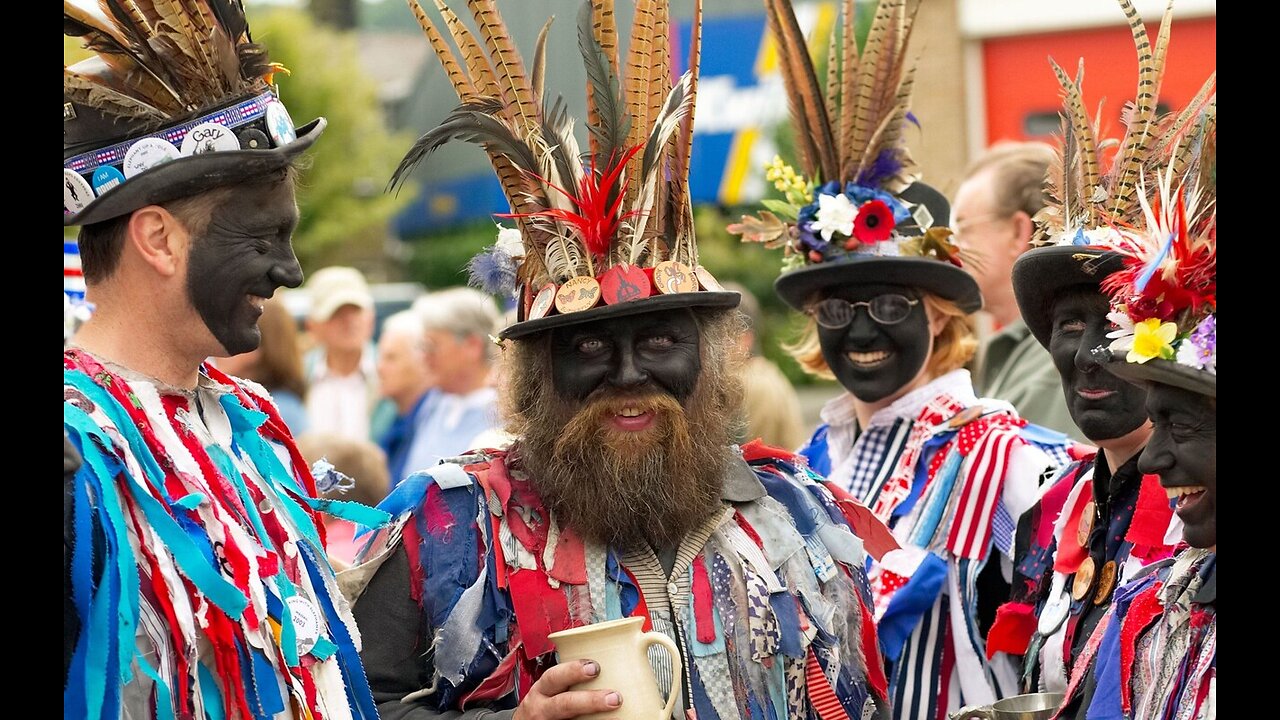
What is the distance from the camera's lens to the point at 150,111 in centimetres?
236

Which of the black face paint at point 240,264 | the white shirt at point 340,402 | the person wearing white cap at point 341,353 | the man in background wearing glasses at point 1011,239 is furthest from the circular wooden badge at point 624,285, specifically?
the white shirt at point 340,402

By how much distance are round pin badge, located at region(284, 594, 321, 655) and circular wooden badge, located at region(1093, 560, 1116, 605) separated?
173 cm

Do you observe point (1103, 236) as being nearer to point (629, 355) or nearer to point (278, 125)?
point (629, 355)

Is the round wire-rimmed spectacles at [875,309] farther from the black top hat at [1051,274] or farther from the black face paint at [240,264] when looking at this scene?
the black face paint at [240,264]

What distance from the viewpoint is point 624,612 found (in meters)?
2.90

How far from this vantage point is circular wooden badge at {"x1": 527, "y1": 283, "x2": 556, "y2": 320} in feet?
9.89

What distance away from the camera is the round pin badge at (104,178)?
232 centimetres

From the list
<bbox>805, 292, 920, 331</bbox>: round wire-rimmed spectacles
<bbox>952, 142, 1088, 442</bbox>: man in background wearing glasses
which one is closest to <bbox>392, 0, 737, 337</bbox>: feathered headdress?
<bbox>805, 292, 920, 331</bbox>: round wire-rimmed spectacles

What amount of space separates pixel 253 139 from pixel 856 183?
7.45ft

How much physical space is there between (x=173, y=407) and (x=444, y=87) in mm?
22168

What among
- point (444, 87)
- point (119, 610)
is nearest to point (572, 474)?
point (119, 610)

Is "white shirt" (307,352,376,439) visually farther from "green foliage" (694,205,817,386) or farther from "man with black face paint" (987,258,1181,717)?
"green foliage" (694,205,817,386)

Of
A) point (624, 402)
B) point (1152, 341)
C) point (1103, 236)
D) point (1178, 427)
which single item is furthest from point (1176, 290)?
point (624, 402)

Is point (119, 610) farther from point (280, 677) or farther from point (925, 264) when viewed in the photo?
point (925, 264)
